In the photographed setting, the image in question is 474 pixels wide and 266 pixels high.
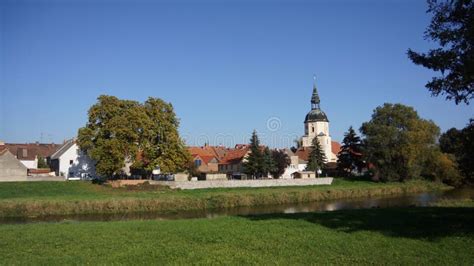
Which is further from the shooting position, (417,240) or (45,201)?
(45,201)

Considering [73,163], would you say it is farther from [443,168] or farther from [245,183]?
[443,168]

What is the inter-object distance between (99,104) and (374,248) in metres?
44.7

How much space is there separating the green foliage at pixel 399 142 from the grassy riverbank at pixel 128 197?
528 cm

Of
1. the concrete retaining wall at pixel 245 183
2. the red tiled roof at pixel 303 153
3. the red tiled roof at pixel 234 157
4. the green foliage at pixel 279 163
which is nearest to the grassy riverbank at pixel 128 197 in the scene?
the concrete retaining wall at pixel 245 183

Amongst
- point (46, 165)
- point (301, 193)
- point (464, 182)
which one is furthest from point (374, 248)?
point (46, 165)

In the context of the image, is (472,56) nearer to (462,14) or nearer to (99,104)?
(462,14)

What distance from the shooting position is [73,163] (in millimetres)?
65750

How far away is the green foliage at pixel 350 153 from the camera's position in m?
69.2

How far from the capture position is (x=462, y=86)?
1546cm

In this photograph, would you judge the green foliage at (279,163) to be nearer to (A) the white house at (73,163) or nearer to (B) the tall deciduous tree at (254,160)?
(B) the tall deciduous tree at (254,160)

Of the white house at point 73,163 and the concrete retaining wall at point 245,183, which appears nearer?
the concrete retaining wall at point 245,183

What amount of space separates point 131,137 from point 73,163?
19451 mm

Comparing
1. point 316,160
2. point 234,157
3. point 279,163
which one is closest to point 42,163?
point 234,157

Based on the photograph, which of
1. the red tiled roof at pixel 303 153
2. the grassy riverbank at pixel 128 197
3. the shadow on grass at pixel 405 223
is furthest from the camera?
the red tiled roof at pixel 303 153
